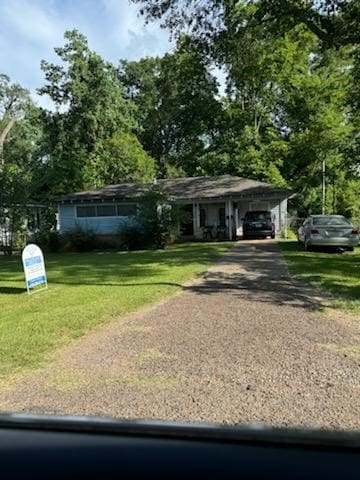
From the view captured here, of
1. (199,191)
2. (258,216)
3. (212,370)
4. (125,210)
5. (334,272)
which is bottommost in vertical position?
(334,272)

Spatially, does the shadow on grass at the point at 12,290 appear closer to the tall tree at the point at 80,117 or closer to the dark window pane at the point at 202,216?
the dark window pane at the point at 202,216

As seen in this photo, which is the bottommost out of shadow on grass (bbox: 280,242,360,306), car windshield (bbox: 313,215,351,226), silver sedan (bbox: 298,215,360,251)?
shadow on grass (bbox: 280,242,360,306)

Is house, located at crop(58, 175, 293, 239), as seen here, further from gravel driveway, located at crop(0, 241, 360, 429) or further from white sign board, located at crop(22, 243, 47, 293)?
gravel driveway, located at crop(0, 241, 360, 429)

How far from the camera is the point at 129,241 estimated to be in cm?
2272

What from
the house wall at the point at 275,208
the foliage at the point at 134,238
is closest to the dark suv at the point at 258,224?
the house wall at the point at 275,208

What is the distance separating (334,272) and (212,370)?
8086mm

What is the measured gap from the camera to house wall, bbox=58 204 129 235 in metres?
26.5

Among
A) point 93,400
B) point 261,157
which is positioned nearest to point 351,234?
point 93,400

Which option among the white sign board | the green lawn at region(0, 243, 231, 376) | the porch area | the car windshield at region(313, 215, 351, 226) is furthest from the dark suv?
the white sign board

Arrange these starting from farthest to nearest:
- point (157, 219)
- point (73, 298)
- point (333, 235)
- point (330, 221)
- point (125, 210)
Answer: point (125, 210) → point (157, 219) → point (330, 221) → point (333, 235) → point (73, 298)

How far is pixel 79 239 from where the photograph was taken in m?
24.2

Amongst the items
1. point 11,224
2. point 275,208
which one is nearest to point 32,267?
point 11,224

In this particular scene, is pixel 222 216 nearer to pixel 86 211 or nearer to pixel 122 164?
pixel 86 211

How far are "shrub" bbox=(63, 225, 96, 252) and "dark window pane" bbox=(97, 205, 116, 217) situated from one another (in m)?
2.49
